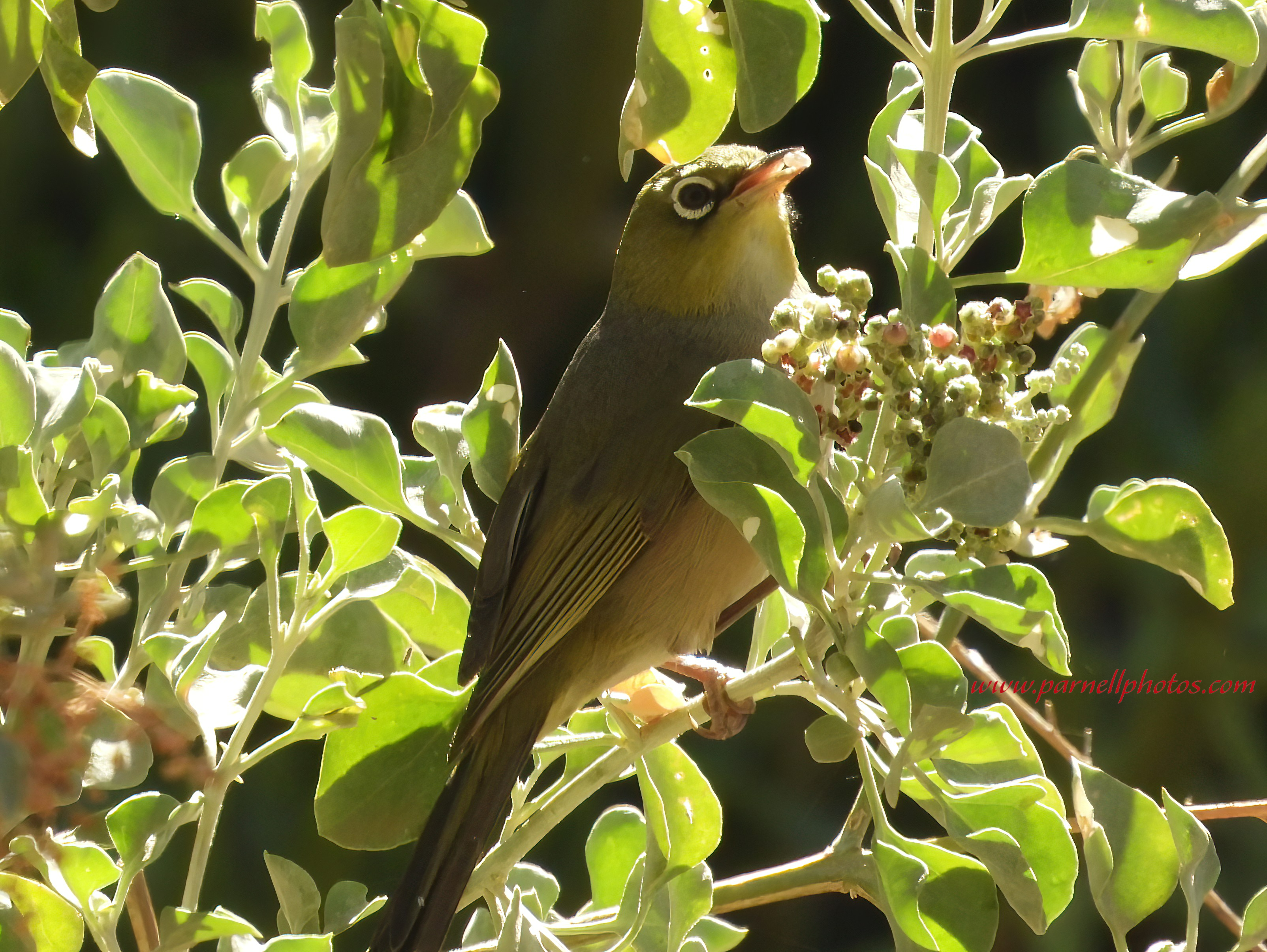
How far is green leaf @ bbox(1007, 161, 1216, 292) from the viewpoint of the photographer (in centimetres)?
96

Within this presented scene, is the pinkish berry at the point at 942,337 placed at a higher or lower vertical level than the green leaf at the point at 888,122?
lower

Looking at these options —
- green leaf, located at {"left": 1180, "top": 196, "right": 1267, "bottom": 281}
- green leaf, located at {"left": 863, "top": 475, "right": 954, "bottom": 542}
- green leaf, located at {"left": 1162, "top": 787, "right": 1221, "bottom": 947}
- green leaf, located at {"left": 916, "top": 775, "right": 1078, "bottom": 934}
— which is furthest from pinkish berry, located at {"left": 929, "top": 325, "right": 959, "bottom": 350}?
green leaf, located at {"left": 1162, "top": 787, "right": 1221, "bottom": 947}

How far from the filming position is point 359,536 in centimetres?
131

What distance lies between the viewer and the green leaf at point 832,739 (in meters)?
1.16

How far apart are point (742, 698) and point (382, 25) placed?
0.67 metres

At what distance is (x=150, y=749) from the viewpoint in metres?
1.16

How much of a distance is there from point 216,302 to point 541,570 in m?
0.68

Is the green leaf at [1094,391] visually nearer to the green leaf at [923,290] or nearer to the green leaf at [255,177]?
the green leaf at [923,290]

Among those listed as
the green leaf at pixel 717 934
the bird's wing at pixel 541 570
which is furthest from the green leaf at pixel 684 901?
the bird's wing at pixel 541 570

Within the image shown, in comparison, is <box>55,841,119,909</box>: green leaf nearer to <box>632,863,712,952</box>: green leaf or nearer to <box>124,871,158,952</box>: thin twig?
<box>124,871,158,952</box>: thin twig

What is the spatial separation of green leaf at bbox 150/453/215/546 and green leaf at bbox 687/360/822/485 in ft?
2.19

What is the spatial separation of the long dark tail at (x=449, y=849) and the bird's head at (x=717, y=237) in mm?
1040

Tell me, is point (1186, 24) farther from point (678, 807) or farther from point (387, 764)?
point (387, 764)

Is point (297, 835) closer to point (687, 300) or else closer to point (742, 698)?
point (687, 300)
